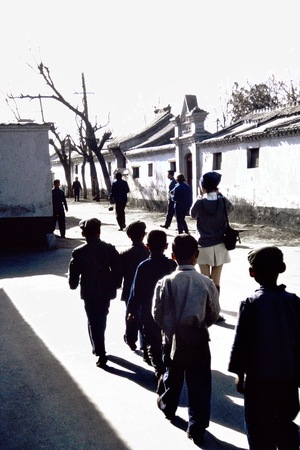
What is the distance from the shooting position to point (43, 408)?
3900 mm

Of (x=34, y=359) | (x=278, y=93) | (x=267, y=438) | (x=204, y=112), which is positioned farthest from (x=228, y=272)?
(x=278, y=93)

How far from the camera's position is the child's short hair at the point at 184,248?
3.39m

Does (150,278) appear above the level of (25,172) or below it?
below

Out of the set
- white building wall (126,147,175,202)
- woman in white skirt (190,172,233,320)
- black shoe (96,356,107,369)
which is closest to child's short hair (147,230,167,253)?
black shoe (96,356,107,369)

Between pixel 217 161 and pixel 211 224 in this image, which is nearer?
pixel 211 224

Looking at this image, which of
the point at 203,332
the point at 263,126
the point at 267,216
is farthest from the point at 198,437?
the point at 263,126

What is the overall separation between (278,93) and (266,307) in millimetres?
44204

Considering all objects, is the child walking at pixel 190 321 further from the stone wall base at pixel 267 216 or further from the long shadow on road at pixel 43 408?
the stone wall base at pixel 267 216

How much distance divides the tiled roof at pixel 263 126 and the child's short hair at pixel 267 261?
533 inches

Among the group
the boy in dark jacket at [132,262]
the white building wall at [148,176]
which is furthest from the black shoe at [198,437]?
the white building wall at [148,176]

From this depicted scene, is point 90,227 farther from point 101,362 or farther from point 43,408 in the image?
point 43,408

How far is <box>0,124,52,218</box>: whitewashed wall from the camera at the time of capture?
39.5ft

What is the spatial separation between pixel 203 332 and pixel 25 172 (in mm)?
9724

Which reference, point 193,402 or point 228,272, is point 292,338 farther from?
point 228,272
